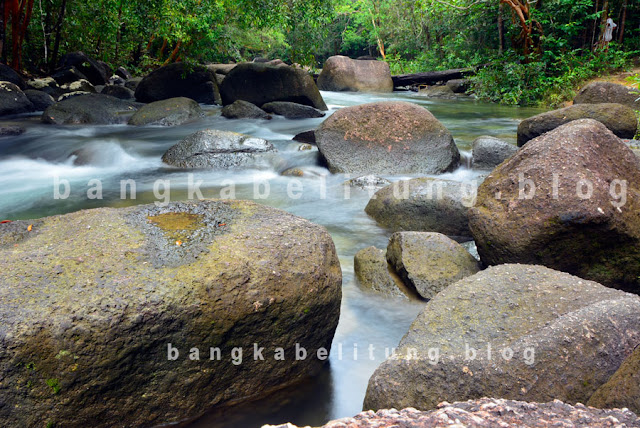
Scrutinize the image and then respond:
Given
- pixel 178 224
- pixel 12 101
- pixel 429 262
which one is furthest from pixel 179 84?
pixel 178 224

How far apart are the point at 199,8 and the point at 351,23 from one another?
2561cm

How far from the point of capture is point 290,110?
1216 centimetres

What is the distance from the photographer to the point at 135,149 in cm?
875

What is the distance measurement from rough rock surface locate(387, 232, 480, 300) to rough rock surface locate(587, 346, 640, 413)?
192 cm

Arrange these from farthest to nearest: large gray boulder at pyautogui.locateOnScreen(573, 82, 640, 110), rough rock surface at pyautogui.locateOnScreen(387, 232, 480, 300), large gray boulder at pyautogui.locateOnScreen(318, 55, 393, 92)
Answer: large gray boulder at pyautogui.locateOnScreen(318, 55, 393, 92) < large gray boulder at pyautogui.locateOnScreen(573, 82, 640, 110) < rough rock surface at pyautogui.locateOnScreen(387, 232, 480, 300)

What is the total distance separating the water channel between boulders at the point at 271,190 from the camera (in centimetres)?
275

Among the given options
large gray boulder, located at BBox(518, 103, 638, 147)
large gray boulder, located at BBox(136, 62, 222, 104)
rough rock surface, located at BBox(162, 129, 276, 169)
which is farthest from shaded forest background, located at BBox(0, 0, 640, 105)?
large gray boulder, located at BBox(518, 103, 638, 147)

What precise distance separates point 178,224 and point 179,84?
1185 centimetres

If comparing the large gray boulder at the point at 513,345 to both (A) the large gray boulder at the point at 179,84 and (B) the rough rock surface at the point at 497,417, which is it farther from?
(A) the large gray boulder at the point at 179,84

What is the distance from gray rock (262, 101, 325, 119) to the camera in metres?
12.2

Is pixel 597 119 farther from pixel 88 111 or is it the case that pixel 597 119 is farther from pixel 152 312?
pixel 88 111

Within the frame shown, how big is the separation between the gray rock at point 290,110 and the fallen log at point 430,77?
8159mm

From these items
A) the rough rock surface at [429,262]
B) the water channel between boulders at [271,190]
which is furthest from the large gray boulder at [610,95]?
the rough rock surface at [429,262]

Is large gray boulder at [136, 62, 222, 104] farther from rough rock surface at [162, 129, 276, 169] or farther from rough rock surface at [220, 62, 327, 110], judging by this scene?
rough rock surface at [162, 129, 276, 169]
